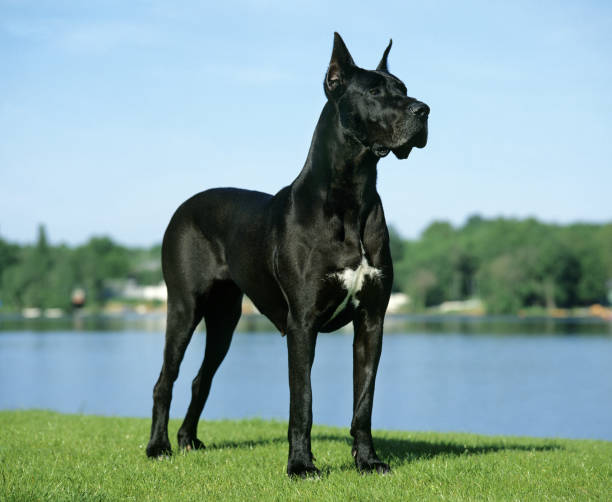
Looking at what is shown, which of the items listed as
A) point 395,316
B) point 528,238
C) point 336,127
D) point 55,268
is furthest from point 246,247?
point 55,268

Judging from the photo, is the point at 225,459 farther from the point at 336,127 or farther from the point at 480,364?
the point at 480,364

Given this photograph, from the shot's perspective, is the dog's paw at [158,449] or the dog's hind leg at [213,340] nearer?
the dog's paw at [158,449]

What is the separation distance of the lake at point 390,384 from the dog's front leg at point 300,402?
12.7 m

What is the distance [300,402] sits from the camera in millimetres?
5656

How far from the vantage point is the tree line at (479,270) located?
4658 inches

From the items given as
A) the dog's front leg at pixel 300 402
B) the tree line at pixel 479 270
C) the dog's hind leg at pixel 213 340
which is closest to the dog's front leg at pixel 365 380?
the dog's front leg at pixel 300 402

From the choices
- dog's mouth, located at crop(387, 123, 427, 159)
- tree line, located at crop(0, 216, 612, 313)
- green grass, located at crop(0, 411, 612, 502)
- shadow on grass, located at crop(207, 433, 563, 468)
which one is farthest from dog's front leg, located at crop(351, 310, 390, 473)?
tree line, located at crop(0, 216, 612, 313)

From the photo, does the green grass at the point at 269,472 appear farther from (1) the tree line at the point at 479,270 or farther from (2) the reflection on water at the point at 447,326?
(1) the tree line at the point at 479,270

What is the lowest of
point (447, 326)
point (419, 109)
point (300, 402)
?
point (447, 326)

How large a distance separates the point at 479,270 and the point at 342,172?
132 metres

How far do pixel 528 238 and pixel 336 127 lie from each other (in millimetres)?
132025

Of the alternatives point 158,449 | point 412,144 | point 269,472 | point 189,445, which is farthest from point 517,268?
point 412,144

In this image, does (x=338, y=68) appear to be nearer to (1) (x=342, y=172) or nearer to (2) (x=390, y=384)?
(1) (x=342, y=172)

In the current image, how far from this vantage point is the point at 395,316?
127750 mm
